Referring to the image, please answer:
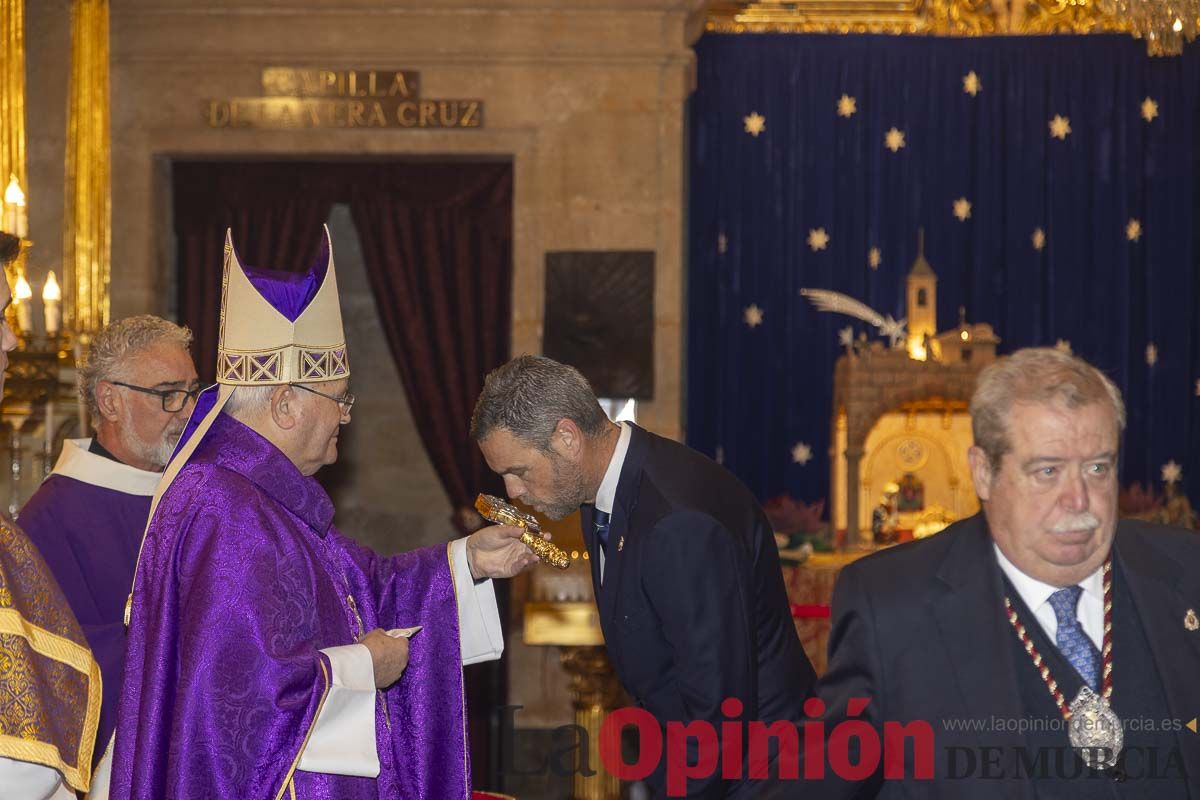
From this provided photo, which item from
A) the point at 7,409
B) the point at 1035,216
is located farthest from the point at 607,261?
the point at 7,409

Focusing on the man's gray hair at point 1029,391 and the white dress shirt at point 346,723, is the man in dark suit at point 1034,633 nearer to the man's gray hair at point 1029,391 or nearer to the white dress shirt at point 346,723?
the man's gray hair at point 1029,391

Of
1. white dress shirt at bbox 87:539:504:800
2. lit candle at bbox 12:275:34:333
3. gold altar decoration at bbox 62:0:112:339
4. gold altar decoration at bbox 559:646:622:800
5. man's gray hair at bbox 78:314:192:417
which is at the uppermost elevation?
gold altar decoration at bbox 62:0:112:339

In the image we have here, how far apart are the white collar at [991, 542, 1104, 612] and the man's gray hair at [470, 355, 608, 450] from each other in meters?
1.14

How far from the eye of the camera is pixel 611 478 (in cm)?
327

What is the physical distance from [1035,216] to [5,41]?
590 centimetres

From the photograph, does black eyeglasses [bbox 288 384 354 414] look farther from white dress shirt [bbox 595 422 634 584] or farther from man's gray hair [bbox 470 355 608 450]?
white dress shirt [bbox 595 422 634 584]

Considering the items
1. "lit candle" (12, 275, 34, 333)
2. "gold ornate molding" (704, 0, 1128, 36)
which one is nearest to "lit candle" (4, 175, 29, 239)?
"lit candle" (12, 275, 34, 333)

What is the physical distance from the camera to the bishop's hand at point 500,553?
356 centimetres

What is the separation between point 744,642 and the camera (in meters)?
2.95

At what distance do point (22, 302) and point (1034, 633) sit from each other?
5.84m

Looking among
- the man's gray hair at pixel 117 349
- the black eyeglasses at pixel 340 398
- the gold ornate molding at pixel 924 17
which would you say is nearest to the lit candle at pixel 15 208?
the man's gray hair at pixel 117 349

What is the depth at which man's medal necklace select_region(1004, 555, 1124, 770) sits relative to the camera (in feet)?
7.47

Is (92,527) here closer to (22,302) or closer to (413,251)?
(22,302)

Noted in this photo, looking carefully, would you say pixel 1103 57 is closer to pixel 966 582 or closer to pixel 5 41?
pixel 5 41
